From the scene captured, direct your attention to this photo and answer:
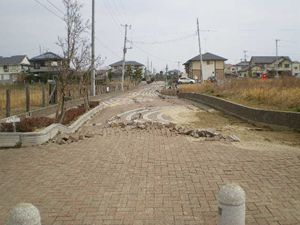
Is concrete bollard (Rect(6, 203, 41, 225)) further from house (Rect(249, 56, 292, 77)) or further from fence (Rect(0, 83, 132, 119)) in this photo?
house (Rect(249, 56, 292, 77))

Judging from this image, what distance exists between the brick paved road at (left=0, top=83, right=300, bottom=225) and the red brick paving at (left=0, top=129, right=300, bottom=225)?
1cm

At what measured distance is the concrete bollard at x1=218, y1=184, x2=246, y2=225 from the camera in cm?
413

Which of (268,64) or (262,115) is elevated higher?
(268,64)

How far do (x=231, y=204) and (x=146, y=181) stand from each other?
10.4 ft

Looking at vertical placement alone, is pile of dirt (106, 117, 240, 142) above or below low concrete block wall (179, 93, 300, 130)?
below

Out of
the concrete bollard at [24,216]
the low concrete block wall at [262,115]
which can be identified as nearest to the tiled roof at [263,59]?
the low concrete block wall at [262,115]

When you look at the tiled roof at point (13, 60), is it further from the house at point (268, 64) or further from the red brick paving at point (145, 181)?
the red brick paving at point (145, 181)

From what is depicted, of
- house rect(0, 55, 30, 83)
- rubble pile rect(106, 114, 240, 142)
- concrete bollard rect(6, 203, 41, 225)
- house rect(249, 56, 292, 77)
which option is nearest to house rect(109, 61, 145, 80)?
house rect(0, 55, 30, 83)

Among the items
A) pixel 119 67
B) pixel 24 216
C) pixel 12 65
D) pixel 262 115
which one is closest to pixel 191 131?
pixel 262 115

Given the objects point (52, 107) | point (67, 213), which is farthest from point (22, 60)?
point (67, 213)

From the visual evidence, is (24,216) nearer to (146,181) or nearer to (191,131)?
(146,181)

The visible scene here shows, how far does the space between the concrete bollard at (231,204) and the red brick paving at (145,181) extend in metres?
1.04

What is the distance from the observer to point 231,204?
414 cm

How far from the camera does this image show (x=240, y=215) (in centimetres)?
419
